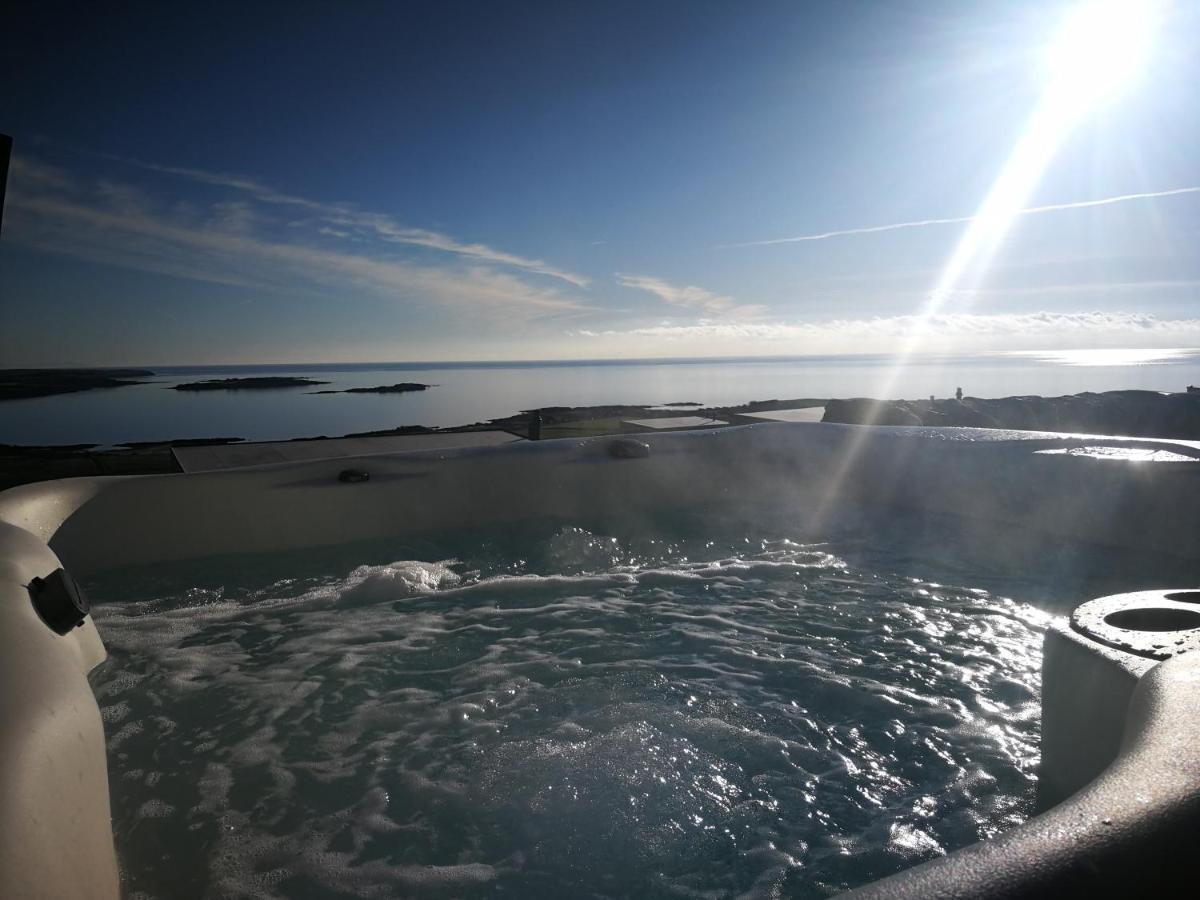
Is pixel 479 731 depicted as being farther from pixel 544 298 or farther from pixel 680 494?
pixel 544 298

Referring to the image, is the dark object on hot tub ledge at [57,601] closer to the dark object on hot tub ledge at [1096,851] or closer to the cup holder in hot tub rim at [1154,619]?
the dark object on hot tub ledge at [1096,851]

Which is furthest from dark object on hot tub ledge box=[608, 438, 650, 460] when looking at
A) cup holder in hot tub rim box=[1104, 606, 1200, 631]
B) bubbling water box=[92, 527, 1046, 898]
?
cup holder in hot tub rim box=[1104, 606, 1200, 631]

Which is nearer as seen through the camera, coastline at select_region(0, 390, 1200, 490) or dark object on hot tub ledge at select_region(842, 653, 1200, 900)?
dark object on hot tub ledge at select_region(842, 653, 1200, 900)

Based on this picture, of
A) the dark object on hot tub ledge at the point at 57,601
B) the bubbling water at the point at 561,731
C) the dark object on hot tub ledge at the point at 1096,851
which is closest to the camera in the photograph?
the dark object on hot tub ledge at the point at 1096,851

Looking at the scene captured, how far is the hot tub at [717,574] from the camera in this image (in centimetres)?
60

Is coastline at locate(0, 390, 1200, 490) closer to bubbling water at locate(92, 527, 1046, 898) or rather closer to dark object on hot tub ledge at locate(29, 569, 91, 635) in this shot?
bubbling water at locate(92, 527, 1046, 898)

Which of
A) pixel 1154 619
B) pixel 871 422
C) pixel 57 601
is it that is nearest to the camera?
pixel 1154 619

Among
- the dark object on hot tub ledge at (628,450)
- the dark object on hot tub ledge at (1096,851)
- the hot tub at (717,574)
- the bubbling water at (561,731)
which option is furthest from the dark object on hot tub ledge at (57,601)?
the dark object on hot tub ledge at (628,450)

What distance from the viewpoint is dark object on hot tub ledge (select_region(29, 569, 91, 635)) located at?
1.31m

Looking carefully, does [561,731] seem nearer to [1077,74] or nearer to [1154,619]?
[1154,619]

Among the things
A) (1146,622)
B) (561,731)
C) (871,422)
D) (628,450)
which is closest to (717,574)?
(628,450)

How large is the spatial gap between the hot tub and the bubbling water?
14mm

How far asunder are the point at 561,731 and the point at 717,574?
1072 millimetres

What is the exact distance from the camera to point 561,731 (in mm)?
1417
